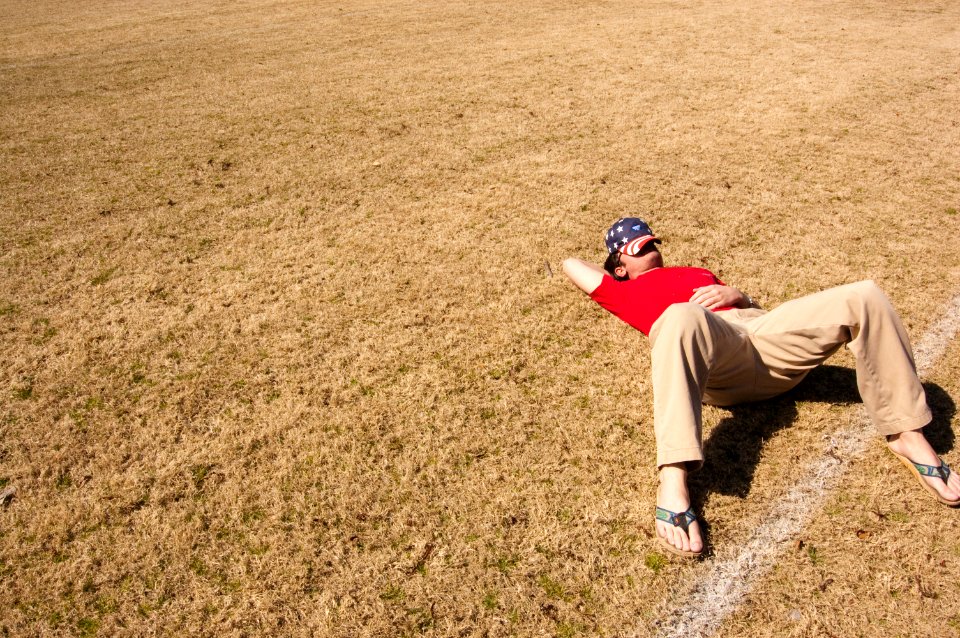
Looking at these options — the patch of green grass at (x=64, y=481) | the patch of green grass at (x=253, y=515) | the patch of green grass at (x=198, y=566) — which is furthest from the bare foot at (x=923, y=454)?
the patch of green grass at (x=64, y=481)

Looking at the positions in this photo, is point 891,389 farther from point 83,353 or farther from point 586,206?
point 83,353

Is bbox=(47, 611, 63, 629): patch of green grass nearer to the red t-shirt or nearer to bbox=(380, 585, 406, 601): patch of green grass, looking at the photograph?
bbox=(380, 585, 406, 601): patch of green grass

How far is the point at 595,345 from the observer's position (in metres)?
4.34

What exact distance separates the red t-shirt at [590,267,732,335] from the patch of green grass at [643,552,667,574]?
1.39 meters

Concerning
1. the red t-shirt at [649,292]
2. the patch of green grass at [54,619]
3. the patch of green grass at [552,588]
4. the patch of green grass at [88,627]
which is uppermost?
the red t-shirt at [649,292]

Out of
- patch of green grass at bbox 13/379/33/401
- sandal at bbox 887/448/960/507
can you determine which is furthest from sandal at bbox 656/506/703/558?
patch of green grass at bbox 13/379/33/401

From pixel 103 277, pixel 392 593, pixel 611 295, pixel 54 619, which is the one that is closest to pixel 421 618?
pixel 392 593

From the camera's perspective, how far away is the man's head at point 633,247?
173 inches

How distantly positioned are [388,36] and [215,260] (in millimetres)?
8952

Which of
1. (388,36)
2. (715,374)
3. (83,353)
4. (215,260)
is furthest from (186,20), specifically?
(715,374)

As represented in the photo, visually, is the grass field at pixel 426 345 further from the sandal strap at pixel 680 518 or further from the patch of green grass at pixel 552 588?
the sandal strap at pixel 680 518

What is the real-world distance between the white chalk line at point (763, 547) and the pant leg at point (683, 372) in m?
0.46

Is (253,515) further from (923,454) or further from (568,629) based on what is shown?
(923,454)

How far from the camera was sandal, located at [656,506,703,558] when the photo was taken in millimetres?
2920
